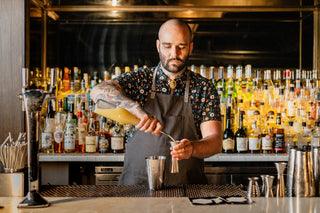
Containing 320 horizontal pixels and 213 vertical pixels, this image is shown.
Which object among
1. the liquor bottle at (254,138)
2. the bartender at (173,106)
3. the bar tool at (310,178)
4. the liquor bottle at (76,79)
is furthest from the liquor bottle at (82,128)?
the bar tool at (310,178)

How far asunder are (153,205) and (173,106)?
3.01 feet

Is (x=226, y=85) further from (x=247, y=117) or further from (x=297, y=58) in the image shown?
(x=297, y=58)

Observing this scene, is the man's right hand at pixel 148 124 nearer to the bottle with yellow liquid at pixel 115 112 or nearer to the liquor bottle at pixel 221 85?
the bottle with yellow liquid at pixel 115 112

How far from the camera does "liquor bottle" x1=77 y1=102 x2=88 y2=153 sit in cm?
296

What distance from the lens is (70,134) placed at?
9.49ft

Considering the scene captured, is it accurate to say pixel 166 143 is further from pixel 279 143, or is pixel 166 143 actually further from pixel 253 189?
pixel 279 143

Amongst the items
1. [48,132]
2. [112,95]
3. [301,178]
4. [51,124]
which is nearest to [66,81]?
[51,124]

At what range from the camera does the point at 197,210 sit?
1.22 m

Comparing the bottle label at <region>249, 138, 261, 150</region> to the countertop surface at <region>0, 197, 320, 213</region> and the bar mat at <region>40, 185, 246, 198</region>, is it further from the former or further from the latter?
the countertop surface at <region>0, 197, 320, 213</region>

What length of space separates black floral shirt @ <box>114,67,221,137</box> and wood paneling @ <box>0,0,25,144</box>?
955 mm

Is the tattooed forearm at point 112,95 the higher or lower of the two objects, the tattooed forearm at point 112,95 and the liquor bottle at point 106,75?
the lower

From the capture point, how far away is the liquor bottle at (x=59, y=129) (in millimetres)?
2883

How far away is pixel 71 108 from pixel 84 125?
172mm

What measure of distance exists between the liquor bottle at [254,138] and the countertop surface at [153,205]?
4.94 ft
